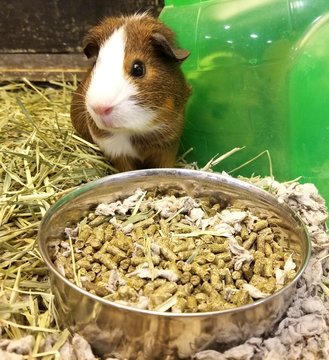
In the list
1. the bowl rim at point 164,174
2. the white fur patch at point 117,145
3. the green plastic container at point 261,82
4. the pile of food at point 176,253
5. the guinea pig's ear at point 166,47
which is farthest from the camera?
the white fur patch at point 117,145

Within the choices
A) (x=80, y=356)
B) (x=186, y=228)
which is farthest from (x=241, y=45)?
(x=80, y=356)

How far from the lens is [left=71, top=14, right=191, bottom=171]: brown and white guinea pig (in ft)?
6.25

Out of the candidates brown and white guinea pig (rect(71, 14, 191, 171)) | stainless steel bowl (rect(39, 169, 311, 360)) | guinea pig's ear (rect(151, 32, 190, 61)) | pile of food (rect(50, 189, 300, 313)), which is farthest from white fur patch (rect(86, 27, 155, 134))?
stainless steel bowl (rect(39, 169, 311, 360))

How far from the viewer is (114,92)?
1875mm

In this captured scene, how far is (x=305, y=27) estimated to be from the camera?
2.12m

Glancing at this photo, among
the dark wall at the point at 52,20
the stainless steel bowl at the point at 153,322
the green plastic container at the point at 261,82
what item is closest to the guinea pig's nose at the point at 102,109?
the stainless steel bowl at the point at 153,322

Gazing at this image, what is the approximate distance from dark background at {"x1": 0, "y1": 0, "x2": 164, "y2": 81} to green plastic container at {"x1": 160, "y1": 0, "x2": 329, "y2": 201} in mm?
860

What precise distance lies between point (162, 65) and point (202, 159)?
0.61 metres

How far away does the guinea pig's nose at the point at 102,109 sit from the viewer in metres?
1.86

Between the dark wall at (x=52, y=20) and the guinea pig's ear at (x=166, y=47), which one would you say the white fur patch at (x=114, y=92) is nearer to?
the guinea pig's ear at (x=166, y=47)

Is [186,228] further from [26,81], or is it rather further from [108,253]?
[26,81]

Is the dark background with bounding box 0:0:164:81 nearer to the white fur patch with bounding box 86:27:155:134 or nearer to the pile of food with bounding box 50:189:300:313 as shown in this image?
the white fur patch with bounding box 86:27:155:134

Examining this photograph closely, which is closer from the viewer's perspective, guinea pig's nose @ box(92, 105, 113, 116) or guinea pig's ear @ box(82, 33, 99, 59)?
guinea pig's nose @ box(92, 105, 113, 116)

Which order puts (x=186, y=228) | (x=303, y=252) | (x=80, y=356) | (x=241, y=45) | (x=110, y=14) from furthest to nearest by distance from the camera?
1. (x=110, y=14)
2. (x=241, y=45)
3. (x=186, y=228)
4. (x=303, y=252)
5. (x=80, y=356)
